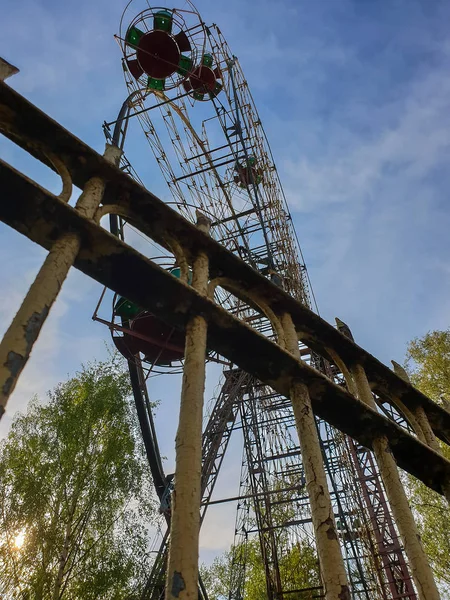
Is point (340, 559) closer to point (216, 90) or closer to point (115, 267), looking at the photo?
point (115, 267)

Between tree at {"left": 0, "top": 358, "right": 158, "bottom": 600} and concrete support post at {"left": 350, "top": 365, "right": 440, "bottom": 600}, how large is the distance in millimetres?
6801

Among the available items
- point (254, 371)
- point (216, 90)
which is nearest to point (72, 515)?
point (254, 371)

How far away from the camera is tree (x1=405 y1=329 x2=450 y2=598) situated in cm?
1311

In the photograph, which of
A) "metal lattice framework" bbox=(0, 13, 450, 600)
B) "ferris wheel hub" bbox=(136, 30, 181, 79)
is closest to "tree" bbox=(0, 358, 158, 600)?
"metal lattice framework" bbox=(0, 13, 450, 600)

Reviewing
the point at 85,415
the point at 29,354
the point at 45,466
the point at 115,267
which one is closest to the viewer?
the point at 29,354

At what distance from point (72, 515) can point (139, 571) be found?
8.38 feet

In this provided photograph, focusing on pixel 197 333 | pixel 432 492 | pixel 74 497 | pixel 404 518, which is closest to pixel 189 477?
pixel 197 333

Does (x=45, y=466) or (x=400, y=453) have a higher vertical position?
(x=45, y=466)

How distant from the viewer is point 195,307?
4.61 metres

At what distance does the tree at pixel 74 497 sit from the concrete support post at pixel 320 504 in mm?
6780

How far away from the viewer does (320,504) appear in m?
4.20

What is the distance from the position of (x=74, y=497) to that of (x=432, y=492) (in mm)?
10708

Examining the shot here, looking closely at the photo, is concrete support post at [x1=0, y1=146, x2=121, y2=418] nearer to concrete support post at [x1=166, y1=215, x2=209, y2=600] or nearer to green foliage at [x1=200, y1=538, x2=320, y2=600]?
concrete support post at [x1=166, y1=215, x2=209, y2=600]

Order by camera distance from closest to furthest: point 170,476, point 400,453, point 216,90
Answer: point 400,453 → point 170,476 → point 216,90
